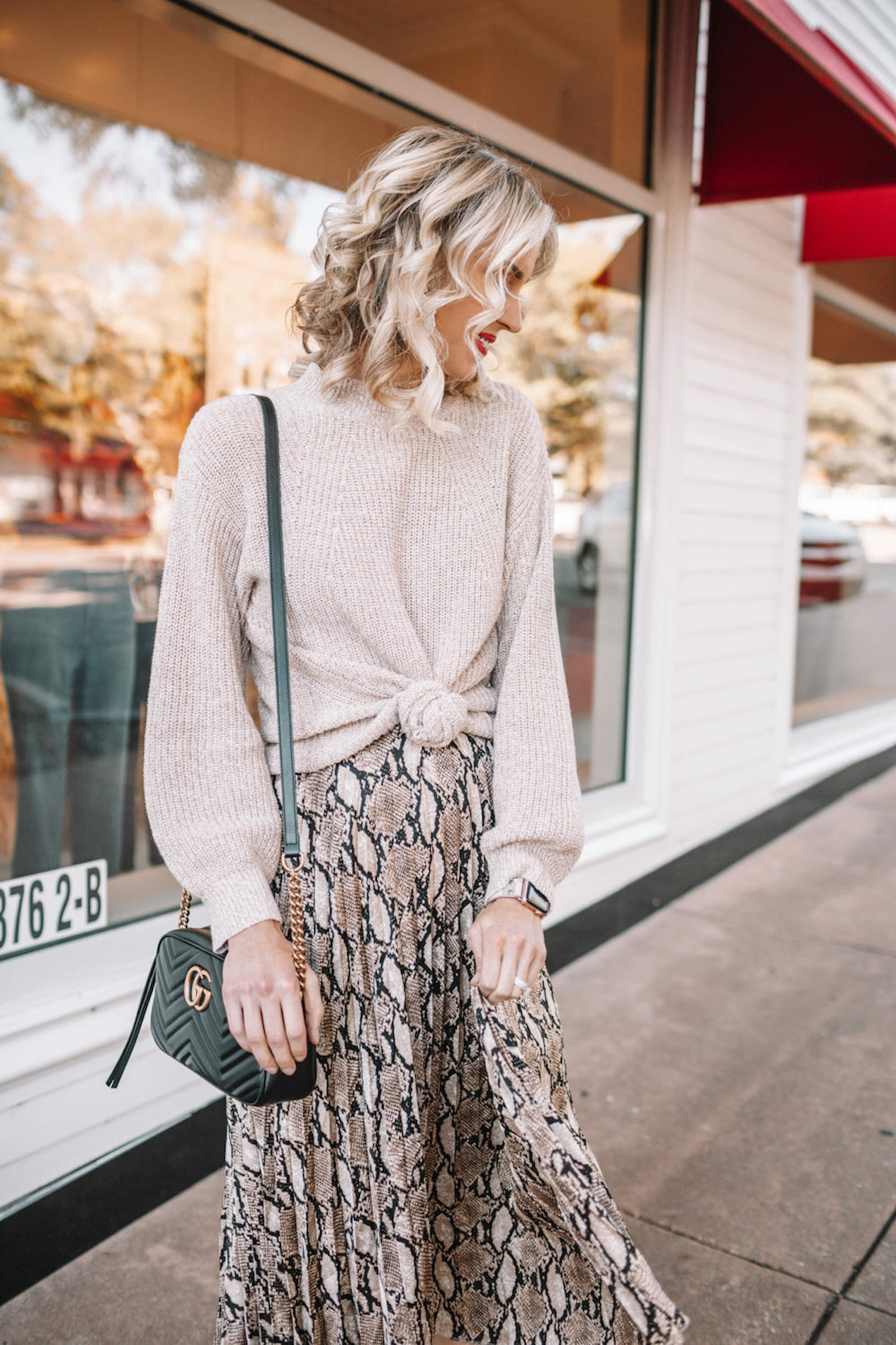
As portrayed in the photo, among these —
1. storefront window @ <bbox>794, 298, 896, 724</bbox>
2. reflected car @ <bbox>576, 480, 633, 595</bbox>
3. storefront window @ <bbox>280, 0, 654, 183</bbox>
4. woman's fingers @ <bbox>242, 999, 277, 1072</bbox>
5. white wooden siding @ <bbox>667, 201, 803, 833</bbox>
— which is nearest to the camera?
woman's fingers @ <bbox>242, 999, 277, 1072</bbox>

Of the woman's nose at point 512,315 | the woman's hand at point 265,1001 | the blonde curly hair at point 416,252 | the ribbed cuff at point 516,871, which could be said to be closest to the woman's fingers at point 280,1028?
the woman's hand at point 265,1001

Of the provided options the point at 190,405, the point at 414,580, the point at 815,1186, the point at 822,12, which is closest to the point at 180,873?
the point at 414,580

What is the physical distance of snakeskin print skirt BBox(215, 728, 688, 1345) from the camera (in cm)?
138

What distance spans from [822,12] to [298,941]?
12.0 feet

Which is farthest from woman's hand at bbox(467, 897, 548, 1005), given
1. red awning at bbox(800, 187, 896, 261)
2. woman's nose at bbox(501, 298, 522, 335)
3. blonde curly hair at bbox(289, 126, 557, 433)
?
red awning at bbox(800, 187, 896, 261)

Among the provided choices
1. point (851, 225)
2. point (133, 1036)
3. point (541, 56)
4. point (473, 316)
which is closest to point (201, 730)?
point (133, 1036)

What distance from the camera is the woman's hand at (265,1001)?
1.21 metres

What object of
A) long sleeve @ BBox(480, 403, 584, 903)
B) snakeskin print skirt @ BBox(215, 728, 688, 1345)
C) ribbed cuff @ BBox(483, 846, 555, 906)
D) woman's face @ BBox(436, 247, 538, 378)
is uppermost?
woman's face @ BBox(436, 247, 538, 378)

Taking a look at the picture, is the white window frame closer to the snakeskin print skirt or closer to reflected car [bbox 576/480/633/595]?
reflected car [bbox 576/480/633/595]

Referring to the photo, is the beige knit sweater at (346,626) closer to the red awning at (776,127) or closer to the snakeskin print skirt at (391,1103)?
the snakeskin print skirt at (391,1103)

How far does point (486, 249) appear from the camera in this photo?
133cm

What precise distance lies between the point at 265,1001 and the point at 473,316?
858mm

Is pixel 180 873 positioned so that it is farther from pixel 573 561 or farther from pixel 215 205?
pixel 573 561

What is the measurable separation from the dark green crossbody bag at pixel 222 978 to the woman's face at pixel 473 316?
9.4 inches
